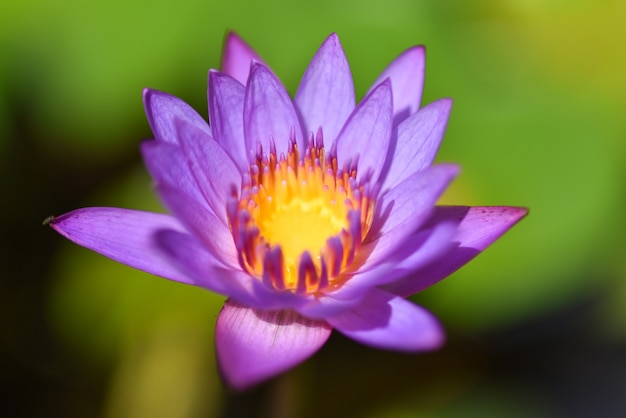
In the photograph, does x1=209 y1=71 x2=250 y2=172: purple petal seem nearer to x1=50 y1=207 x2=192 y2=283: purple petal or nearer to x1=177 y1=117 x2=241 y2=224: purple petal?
x1=177 y1=117 x2=241 y2=224: purple petal

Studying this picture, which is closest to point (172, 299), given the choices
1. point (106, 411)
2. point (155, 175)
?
point (106, 411)

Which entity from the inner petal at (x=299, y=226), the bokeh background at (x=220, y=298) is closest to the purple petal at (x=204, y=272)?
the inner petal at (x=299, y=226)

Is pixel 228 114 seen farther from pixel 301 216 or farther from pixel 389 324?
pixel 389 324

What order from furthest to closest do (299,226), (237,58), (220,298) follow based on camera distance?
1. (220,298)
2. (237,58)
3. (299,226)

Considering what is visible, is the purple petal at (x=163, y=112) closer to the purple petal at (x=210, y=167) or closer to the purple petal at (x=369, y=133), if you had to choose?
the purple petal at (x=210, y=167)

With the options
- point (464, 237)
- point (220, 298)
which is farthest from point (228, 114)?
point (220, 298)

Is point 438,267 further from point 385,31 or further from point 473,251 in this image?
point 385,31
